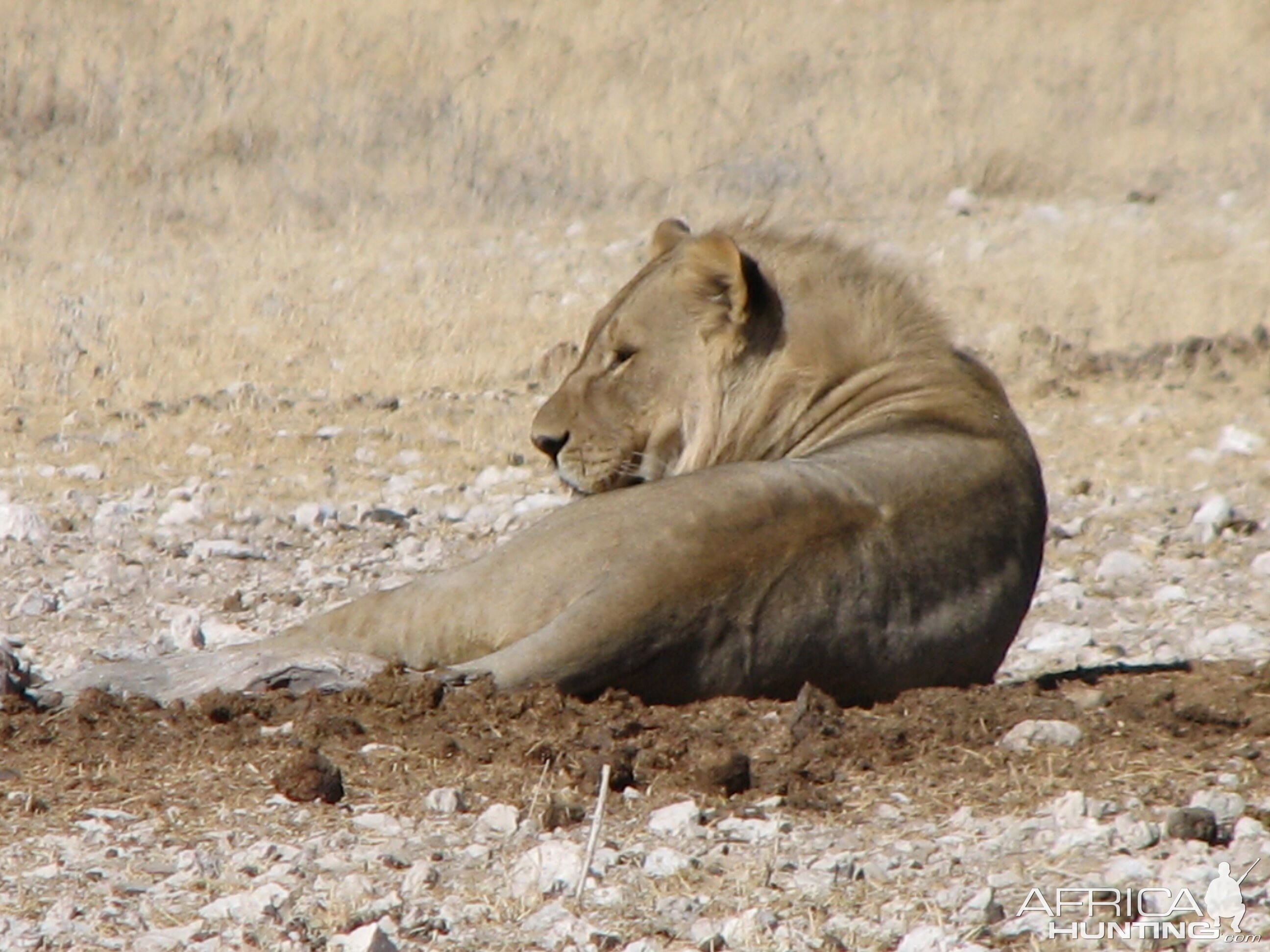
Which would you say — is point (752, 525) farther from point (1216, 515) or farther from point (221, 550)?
point (1216, 515)

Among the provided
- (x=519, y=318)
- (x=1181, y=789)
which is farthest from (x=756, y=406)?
(x=519, y=318)

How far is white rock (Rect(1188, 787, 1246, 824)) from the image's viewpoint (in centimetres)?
364

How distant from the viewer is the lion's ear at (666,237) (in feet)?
20.5

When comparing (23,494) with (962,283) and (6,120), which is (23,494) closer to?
(962,283)

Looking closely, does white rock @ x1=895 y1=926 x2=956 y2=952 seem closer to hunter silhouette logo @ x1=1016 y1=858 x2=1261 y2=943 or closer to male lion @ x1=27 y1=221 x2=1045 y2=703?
hunter silhouette logo @ x1=1016 y1=858 x2=1261 y2=943

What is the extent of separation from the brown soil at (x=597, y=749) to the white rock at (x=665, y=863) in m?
0.26

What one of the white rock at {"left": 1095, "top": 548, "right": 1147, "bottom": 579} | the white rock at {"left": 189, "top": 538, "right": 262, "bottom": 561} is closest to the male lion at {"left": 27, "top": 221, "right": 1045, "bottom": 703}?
the white rock at {"left": 1095, "top": 548, "right": 1147, "bottom": 579}

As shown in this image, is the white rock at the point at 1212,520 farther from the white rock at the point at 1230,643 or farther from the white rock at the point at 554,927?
the white rock at the point at 554,927

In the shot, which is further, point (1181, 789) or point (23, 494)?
point (23, 494)

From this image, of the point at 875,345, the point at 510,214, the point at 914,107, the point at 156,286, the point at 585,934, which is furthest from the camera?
the point at 914,107

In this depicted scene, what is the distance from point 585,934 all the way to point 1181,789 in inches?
51.8

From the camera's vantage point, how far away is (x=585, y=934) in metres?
3.18

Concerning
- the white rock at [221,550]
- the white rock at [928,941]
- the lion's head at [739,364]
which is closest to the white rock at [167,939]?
the white rock at [928,941]

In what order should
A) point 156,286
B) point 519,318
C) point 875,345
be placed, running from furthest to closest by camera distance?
point 156,286 → point 519,318 → point 875,345
